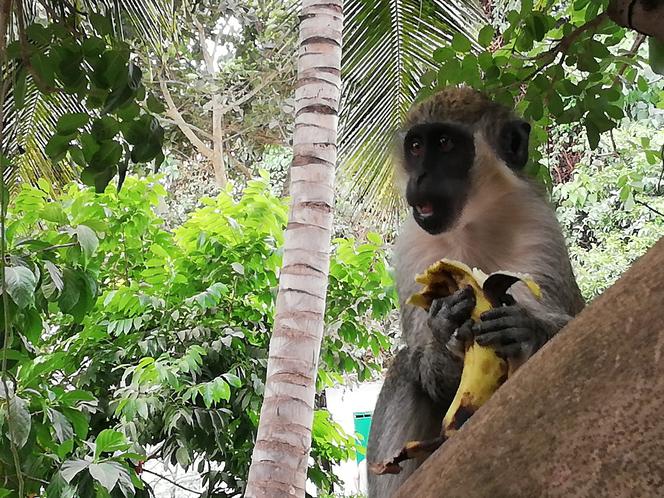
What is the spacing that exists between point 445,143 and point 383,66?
3.22 metres

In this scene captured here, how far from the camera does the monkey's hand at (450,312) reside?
1473 mm

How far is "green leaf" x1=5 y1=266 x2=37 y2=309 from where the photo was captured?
2008 mm

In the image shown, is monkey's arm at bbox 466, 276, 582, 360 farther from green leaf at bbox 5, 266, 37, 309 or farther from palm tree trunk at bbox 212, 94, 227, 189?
palm tree trunk at bbox 212, 94, 227, 189

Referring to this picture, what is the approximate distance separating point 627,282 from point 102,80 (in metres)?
1.28

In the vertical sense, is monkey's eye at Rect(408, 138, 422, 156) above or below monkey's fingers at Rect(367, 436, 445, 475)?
above

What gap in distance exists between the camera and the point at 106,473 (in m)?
2.53

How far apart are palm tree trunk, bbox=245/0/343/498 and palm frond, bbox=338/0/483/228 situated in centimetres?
133

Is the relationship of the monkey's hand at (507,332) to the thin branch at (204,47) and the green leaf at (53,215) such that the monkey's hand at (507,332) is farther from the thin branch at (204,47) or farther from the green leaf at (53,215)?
the thin branch at (204,47)

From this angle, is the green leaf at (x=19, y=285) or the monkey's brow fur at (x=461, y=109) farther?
the monkey's brow fur at (x=461, y=109)

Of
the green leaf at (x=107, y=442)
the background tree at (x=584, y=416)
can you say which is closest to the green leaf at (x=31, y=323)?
the green leaf at (x=107, y=442)

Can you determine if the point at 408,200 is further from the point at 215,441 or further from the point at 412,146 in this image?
the point at 215,441

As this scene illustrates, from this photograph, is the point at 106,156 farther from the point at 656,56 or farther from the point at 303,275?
the point at 303,275

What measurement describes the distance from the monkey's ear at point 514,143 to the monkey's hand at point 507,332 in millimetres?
906

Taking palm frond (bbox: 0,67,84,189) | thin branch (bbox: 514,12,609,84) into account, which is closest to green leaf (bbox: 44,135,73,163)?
thin branch (bbox: 514,12,609,84)
